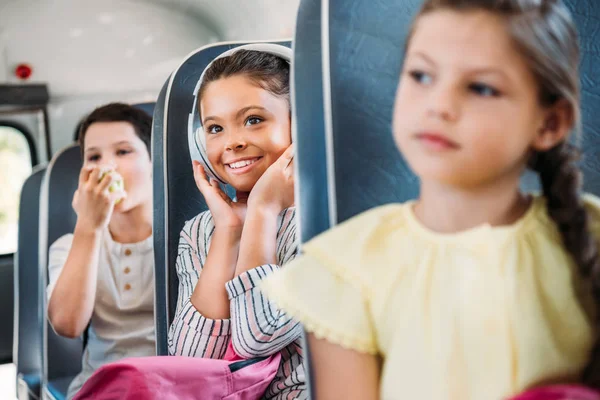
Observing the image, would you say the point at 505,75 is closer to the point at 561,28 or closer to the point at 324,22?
the point at 561,28

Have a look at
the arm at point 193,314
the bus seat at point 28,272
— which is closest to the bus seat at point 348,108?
the arm at point 193,314

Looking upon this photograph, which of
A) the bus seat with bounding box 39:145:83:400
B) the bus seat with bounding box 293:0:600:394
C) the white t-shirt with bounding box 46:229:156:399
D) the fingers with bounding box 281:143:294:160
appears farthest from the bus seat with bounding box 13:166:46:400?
the bus seat with bounding box 293:0:600:394

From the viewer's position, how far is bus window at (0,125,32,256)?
421 cm

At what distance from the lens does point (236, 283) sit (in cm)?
137

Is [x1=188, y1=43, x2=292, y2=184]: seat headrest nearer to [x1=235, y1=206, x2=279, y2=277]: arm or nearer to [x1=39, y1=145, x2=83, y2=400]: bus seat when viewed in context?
[x1=235, y1=206, x2=279, y2=277]: arm

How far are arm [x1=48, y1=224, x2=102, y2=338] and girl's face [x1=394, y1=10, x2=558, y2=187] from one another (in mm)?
1413

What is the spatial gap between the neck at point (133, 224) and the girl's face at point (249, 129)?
70 cm

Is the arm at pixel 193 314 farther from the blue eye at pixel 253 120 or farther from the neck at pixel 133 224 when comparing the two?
the neck at pixel 133 224

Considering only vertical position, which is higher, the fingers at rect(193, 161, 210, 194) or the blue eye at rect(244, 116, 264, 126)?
the blue eye at rect(244, 116, 264, 126)

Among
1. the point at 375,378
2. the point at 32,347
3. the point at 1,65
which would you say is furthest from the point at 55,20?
the point at 375,378

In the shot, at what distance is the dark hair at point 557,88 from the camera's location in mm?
761

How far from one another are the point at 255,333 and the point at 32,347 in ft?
5.80

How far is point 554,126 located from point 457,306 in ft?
0.78

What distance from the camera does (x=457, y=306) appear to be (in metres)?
0.78
